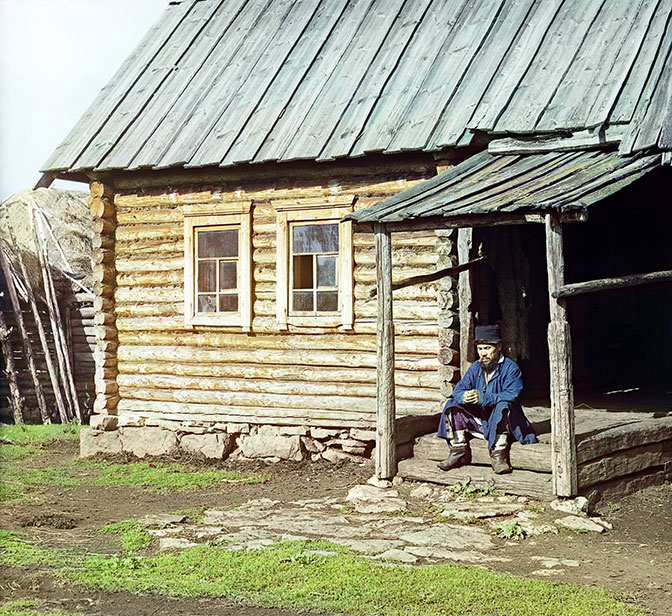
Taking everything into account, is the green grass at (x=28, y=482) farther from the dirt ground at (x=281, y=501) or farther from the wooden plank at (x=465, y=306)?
the wooden plank at (x=465, y=306)

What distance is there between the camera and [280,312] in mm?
12633

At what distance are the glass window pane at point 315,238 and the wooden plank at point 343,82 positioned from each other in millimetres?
959

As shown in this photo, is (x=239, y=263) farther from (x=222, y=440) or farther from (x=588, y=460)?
(x=588, y=460)

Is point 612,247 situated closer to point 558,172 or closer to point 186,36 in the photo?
point 558,172

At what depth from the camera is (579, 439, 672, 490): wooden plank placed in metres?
9.27

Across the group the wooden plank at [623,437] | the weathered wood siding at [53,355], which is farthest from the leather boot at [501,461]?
the weathered wood siding at [53,355]

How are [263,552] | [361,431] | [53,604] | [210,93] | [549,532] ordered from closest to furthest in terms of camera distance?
[53,604]
[263,552]
[549,532]
[361,431]
[210,93]

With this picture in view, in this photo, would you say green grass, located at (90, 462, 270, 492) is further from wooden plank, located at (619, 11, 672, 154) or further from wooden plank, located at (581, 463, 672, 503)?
wooden plank, located at (619, 11, 672, 154)

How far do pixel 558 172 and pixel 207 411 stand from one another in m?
5.82

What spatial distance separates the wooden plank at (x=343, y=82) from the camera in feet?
40.2

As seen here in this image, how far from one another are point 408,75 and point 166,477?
19.3 feet

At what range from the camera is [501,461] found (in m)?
9.64

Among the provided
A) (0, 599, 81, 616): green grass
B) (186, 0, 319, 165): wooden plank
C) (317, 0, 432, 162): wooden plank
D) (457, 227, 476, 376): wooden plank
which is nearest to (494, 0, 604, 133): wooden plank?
(457, 227, 476, 376): wooden plank

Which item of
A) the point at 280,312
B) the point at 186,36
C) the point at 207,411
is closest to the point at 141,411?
the point at 207,411
